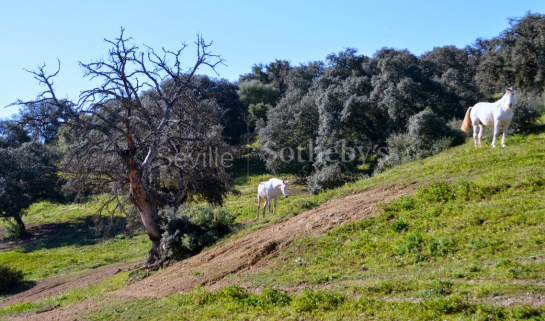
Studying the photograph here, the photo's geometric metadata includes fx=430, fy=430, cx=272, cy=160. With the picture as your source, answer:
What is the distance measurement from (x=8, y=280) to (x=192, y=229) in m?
9.15

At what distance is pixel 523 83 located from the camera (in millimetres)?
33531

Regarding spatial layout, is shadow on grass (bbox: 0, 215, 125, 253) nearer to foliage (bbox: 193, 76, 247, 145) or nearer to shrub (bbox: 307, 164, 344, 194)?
shrub (bbox: 307, 164, 344, 194)

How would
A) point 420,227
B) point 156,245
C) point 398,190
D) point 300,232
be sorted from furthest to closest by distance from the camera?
1. point 156,245
2. point 398,190
3. point 300,232
4. point 420,227

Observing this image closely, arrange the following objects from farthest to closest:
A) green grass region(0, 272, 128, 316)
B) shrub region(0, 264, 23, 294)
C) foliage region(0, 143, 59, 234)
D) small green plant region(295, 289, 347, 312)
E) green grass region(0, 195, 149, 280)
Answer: foliage region(0, 143, 59, 234), green grass region(0, 195, 149, 280), shrub region(0, 264, 23, 294), green grass region(0, 272, 128, 316), small green plant region(295, 289, 347, 312)

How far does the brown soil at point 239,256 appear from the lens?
38.9 feet

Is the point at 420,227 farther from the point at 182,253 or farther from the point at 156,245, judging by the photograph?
the point at 156,245

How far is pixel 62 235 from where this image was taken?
3309 centimetres

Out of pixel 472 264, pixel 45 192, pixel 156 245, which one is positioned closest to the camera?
pixel 472 264

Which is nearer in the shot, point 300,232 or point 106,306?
point 106,306

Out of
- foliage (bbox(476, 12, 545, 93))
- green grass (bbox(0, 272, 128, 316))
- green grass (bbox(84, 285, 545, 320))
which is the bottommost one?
green grass (bbox(0, 272, 128, 316))

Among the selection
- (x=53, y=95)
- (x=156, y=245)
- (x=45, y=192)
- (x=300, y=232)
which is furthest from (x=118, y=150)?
(x=45, y=192)

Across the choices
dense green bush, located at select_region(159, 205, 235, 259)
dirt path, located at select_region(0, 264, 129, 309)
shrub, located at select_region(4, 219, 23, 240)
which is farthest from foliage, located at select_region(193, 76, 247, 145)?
dense green bush, located at select_region(159, 205, 235, 259)

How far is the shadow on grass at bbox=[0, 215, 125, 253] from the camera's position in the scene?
30.0 meters

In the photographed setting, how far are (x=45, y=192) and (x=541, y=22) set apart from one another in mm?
41952
